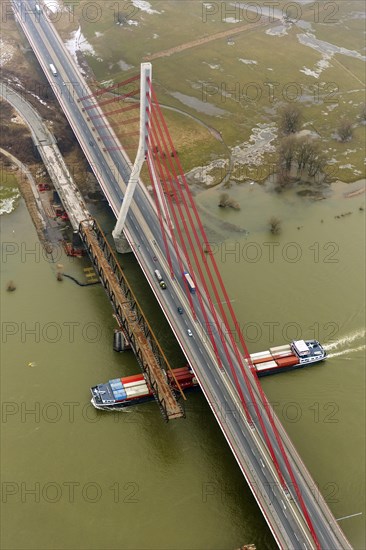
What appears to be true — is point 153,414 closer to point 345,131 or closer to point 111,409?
point 111,409

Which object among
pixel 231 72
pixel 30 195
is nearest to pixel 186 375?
pixel 30 195

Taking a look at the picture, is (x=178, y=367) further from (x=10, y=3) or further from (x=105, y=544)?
(x=10, y=3)

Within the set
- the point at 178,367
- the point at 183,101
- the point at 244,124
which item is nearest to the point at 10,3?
the point at 183,101

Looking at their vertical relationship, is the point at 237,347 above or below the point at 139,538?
above

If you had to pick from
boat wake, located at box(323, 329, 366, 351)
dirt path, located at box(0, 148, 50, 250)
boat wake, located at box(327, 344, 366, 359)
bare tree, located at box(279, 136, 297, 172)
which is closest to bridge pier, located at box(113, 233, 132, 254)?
dirt path, located at box(0, 148, 50, 250)

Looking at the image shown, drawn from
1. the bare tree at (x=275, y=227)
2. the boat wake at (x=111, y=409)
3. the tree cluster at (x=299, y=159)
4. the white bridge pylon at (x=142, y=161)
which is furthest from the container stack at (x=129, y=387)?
the tree cluster at (x=299, y=159)

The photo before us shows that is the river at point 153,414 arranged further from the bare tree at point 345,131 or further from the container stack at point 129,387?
the bare tree at point 345,131
